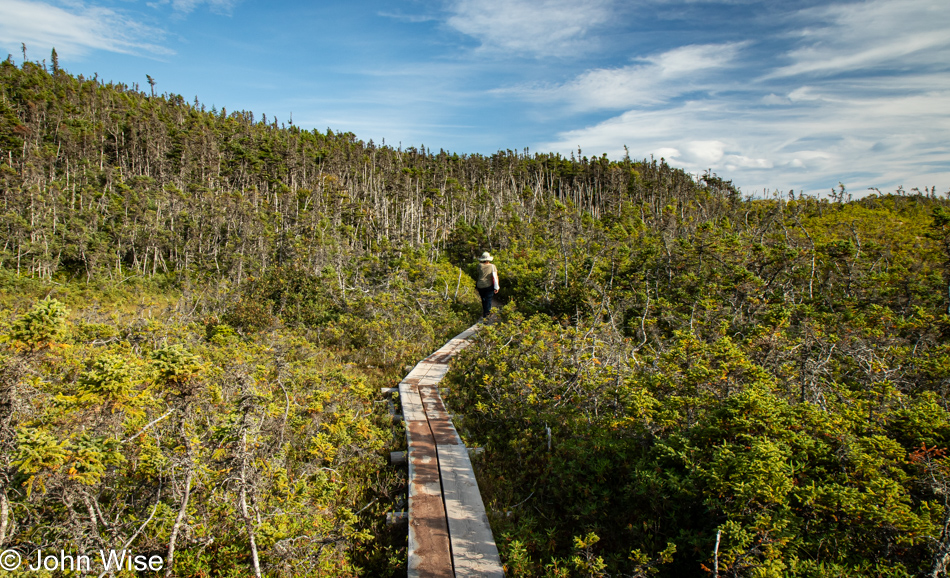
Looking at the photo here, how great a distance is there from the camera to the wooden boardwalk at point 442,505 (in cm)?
394

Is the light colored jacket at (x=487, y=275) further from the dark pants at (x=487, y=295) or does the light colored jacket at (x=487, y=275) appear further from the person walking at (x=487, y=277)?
the dark pants at (x=487, y=295)

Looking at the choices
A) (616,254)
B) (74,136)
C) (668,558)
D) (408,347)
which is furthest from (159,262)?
(668,558)

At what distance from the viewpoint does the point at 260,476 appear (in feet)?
11.8

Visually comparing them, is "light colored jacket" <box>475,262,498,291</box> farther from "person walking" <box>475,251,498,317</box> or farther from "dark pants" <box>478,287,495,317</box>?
"dark pants" <box>478,287,495,317</box>

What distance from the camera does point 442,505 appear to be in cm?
480

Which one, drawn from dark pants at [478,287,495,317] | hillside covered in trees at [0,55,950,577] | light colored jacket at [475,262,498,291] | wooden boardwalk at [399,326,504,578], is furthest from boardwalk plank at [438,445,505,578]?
dark pants at [478,287,495,317]

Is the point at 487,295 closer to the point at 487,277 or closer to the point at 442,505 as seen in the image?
the point at 487,277

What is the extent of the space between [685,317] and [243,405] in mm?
9110

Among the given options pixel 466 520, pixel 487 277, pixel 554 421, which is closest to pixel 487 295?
pixel 487 277

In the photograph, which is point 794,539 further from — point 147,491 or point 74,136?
point 74,136

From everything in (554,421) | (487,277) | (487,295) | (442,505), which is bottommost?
(442,505)

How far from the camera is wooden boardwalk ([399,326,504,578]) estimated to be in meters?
3.94

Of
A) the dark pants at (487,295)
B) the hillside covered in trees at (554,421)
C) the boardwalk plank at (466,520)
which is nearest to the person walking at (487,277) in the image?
the dark pants at (487,295)

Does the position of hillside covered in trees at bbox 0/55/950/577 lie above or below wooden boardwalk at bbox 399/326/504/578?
above
